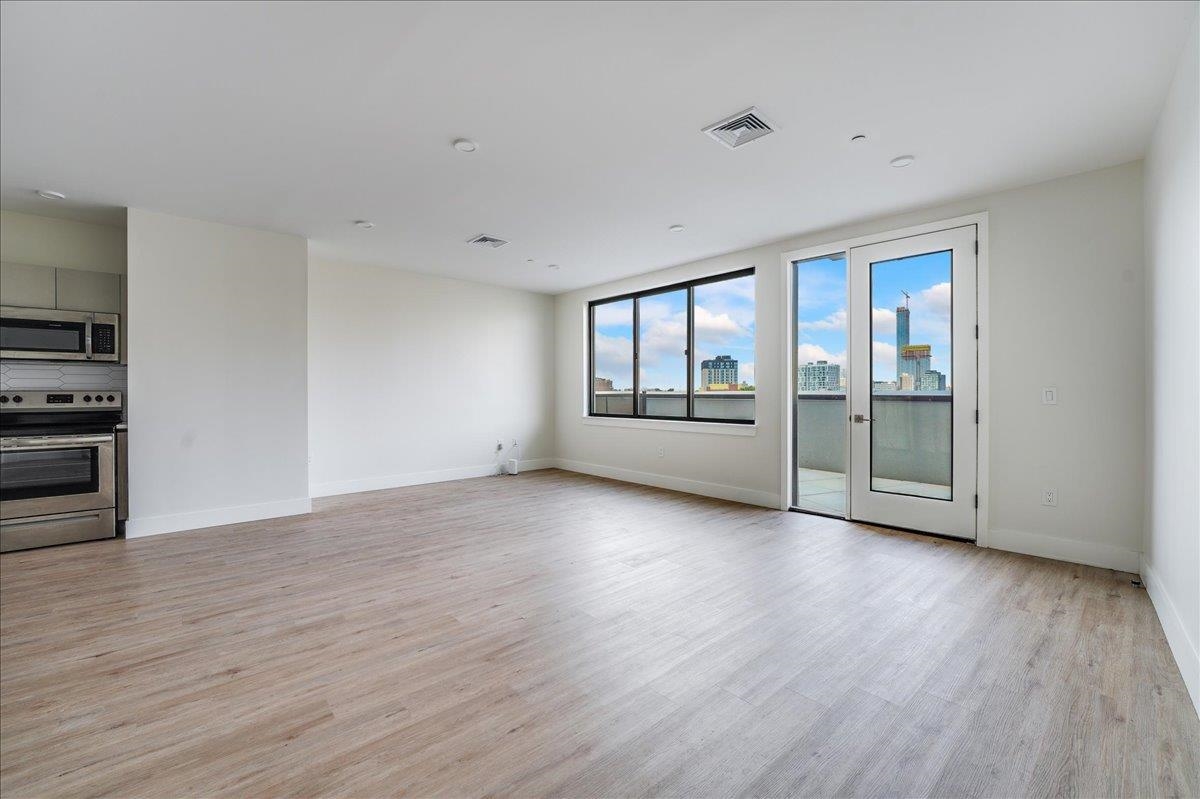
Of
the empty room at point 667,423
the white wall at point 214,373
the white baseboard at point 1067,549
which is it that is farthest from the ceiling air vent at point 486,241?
the white baseboard at point 1067,549

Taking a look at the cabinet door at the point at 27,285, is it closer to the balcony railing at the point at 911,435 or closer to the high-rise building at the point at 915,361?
the balcony railing at the point at 911,435

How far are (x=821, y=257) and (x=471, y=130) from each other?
343cm

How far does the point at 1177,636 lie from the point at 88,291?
7618 mm

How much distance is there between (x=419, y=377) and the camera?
6.64m

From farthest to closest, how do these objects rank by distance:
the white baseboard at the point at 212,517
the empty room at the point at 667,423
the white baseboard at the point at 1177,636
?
1. the white baseboard at the point at 212,517
2. the white baseboard at the point at 1177,636
3. the empty room at the point at 667,423

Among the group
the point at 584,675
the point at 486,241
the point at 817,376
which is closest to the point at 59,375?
the point at 486,241

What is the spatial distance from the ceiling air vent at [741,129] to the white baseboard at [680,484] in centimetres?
343

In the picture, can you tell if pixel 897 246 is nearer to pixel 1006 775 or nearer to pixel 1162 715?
pixel 1162 715

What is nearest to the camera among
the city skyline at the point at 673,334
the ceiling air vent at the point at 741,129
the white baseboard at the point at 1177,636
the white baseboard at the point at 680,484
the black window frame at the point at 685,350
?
the white baseboard at the point at 1177,636

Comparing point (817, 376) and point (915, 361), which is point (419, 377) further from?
point (915, 361)

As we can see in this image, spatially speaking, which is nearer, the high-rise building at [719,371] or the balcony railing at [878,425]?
the balcony railing at [878,425]

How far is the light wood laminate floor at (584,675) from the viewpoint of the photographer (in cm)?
159

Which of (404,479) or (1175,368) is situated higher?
(1175,368)

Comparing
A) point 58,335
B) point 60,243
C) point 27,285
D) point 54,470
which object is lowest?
point 54,470
